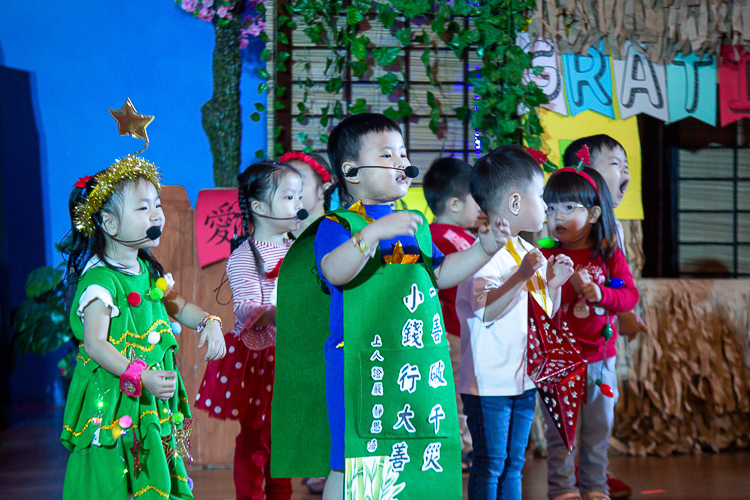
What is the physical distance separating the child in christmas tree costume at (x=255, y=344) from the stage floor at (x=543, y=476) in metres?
0.42

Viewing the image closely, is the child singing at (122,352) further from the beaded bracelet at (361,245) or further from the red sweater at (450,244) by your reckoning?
the red sweater at (450,244)

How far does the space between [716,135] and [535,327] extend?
2285 mm

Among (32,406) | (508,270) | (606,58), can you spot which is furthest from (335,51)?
(32,406)

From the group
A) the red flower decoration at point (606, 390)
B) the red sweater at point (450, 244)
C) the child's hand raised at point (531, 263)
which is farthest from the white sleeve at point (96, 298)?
the red flower decoration at point (606, 390)

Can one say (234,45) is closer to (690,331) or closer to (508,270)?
(508,270)

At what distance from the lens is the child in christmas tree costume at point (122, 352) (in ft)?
5.64

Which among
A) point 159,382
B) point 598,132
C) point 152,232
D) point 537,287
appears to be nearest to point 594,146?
point 598,132

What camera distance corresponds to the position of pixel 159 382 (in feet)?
5.53

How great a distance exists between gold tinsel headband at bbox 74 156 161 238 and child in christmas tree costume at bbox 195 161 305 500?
44 cm

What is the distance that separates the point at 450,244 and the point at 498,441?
846 mm

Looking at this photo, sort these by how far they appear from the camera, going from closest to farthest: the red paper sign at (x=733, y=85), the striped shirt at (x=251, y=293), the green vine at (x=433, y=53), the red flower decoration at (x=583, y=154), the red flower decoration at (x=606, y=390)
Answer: the striped shirt at (x=251, y=293) < the red flower decoration at (x=606, y=390) < the red flower decoration at (x=583, y=154) < the green vine at (x=433, y=53) < the red paper sign at (x=733, y=85)

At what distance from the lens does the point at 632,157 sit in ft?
11.1

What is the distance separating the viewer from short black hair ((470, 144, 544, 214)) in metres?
1.83

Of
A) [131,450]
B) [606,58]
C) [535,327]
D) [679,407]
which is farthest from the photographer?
[606,58]
